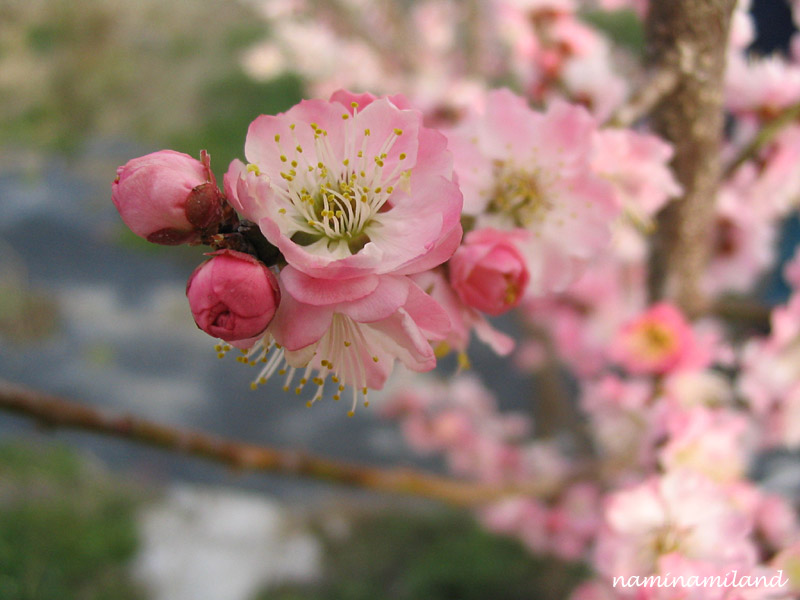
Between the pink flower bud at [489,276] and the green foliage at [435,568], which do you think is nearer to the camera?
the pink flower bud at [489,276]

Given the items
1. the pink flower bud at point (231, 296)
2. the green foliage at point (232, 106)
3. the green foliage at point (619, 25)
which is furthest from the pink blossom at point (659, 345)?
the green foliage at point (619, 25)

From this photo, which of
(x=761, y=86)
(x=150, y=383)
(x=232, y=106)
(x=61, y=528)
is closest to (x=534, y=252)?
(x=761, y=86)

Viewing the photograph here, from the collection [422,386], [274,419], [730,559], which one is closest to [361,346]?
[730,559]

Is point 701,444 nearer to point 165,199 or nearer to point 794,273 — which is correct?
point 794,273

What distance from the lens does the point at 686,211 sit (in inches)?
21.4

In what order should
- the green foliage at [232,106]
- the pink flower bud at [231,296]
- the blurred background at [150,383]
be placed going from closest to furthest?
the pink flower bud at [231,296], the blurred background at [150,383], the green foliage at [232,106]

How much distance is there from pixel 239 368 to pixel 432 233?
1.89 metres

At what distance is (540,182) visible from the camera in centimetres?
39

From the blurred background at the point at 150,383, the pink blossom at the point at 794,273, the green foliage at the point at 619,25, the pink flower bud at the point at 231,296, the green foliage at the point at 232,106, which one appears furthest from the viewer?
the green foliage at the point at 619,25

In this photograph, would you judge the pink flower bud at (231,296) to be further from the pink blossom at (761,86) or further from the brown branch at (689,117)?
the pink blossom at (761,86)

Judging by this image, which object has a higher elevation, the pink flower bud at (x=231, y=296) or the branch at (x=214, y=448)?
the pink flower bud at (x=231, y=296)

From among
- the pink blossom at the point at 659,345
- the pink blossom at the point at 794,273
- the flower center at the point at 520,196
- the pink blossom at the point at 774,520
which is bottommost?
the pink blossom at the point at 774,520

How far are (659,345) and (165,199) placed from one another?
54 cm

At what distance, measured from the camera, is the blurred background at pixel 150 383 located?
4.60 feet
